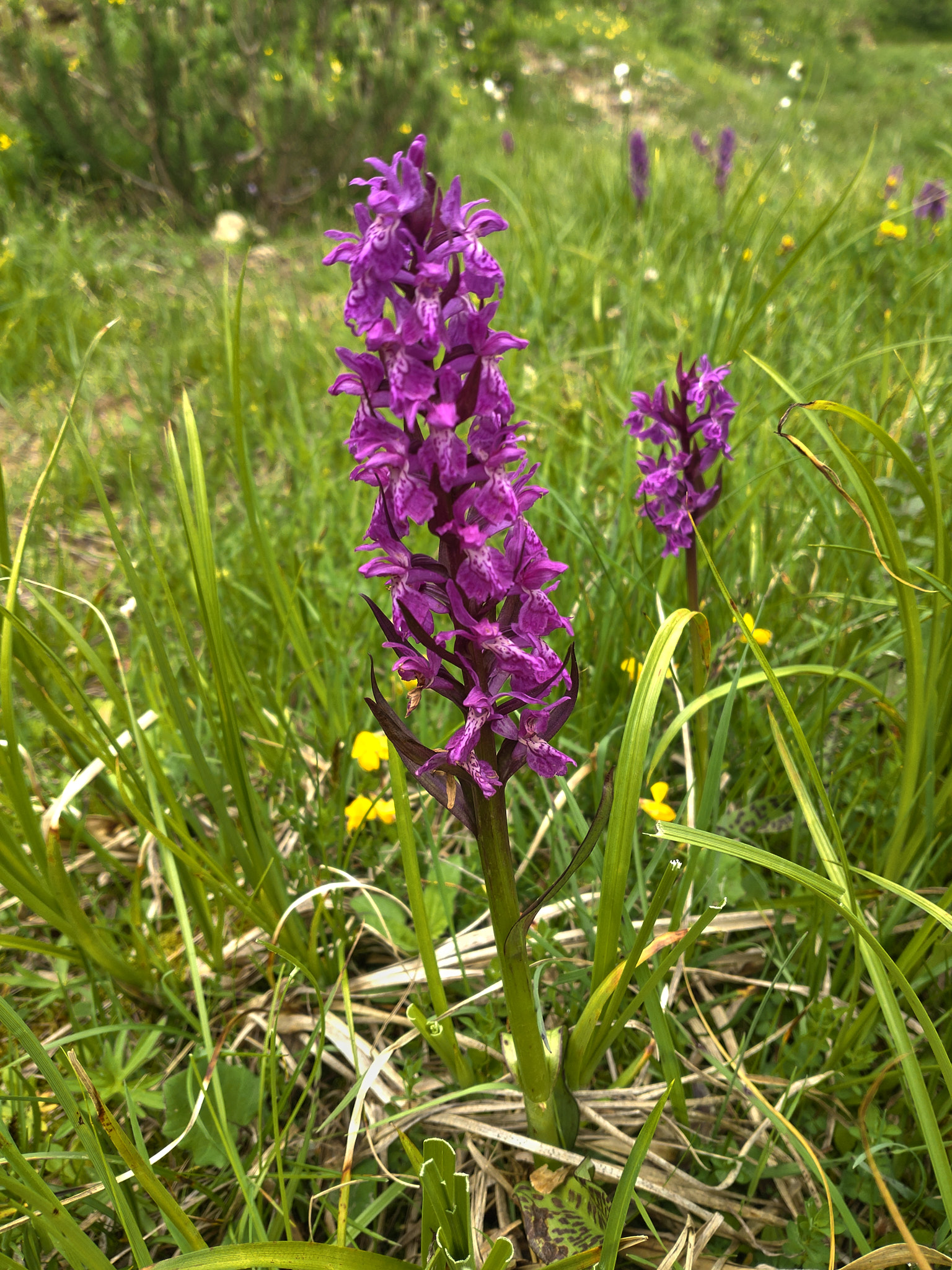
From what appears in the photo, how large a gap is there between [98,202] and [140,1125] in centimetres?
975

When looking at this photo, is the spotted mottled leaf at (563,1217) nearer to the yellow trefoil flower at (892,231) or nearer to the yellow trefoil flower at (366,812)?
the yellow trefoil flower at (366,812)

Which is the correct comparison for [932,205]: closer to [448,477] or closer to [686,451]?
[686,451]

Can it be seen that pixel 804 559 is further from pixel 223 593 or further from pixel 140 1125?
pixel 140 1125

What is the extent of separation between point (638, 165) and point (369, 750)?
225 inches

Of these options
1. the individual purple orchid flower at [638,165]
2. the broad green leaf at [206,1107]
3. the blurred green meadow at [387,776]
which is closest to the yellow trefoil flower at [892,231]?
the blurred green meadow at [387,776]

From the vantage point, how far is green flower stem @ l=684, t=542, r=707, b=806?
193 cm

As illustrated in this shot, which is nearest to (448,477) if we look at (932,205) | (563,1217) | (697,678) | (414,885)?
(414,885)

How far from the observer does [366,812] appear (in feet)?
6.79

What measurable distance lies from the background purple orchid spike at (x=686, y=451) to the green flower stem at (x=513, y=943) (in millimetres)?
1122

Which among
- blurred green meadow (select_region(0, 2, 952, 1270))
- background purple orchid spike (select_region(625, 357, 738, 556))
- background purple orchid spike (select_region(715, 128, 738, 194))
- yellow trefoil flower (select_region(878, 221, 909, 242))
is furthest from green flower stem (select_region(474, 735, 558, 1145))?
background purple orchid spike (select_region(715, 128, 738, 194))

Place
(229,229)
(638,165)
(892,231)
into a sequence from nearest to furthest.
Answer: (892,231), (638,165), (229,229)

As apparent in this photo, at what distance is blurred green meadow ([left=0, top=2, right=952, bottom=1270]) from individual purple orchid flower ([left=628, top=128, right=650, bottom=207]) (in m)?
1.65

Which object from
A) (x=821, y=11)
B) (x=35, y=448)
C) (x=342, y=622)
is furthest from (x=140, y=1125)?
(x=821, y=11)

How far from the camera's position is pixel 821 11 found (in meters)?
30.5
